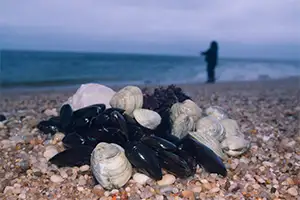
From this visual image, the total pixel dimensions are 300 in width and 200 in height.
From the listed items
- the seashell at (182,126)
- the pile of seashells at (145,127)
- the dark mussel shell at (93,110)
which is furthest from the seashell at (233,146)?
the dark mussel shell at (93,110)

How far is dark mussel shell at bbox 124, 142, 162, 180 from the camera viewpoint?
320cm

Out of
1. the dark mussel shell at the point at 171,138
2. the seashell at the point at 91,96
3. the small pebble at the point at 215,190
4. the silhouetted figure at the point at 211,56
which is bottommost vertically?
the small pebble at the point at 215,190

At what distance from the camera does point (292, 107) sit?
695cm

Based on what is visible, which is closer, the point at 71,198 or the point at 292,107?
the point at 71,198

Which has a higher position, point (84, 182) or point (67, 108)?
point (67, 108)

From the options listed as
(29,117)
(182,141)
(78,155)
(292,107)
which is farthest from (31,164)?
(292,107)

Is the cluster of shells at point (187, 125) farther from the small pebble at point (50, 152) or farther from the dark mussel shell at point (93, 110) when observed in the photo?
the small pebble at point (50, 152)

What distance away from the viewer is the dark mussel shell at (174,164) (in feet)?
10.8

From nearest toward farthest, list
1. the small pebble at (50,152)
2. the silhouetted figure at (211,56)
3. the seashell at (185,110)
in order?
the small pebble at (50,152) → the seashell at (185,110) → the silhouetted figure at (211,56)

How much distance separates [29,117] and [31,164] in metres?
1.96

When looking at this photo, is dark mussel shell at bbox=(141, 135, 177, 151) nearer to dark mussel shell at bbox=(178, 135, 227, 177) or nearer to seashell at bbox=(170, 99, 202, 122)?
dark mussel shell at bbox=(178, 135, 227, 177)

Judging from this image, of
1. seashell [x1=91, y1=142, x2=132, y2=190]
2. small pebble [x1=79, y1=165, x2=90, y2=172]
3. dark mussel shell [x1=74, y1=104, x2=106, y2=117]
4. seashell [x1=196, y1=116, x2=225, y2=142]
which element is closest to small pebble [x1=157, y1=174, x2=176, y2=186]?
seashell [x1=91, y1=142, x2=132, y2=190]

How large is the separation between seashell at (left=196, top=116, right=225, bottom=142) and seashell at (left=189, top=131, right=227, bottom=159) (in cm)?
13

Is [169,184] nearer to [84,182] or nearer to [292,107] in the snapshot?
[84,182]
